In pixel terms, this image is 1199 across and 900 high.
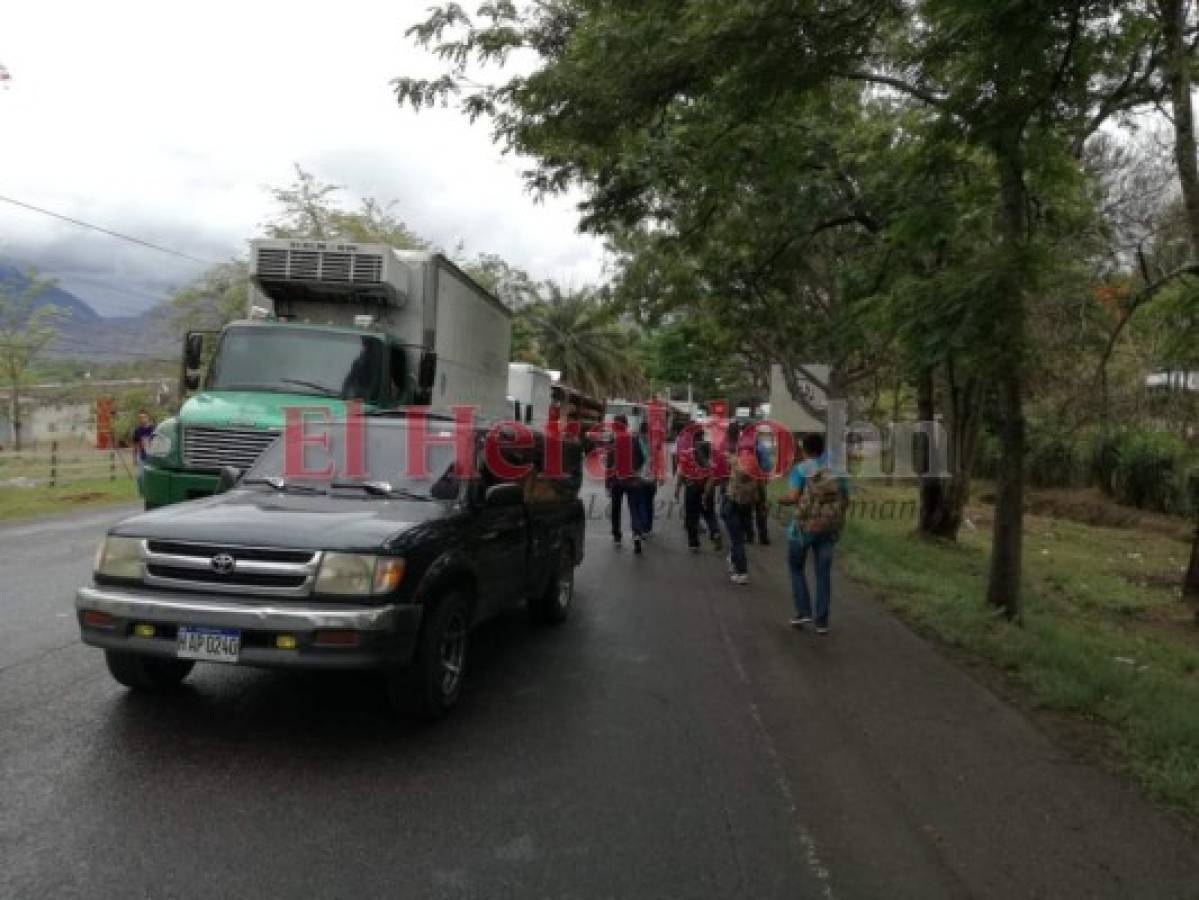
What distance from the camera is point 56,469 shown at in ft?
69.1

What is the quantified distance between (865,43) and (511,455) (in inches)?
169

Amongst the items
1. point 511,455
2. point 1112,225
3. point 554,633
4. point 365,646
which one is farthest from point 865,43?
point 1112,225

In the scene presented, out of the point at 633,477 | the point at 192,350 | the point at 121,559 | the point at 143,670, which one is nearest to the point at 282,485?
the point at 121,559

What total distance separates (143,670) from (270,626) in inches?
49.5

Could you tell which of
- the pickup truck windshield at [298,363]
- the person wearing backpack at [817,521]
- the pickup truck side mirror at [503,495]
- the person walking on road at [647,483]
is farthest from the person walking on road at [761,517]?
the pickup truck side mirror at [503,495]

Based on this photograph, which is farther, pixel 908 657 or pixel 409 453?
pixel 908 657

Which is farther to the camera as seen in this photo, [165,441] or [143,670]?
[165,441]

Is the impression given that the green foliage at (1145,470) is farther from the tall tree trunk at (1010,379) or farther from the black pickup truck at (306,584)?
the black pickup truck at (306,584)

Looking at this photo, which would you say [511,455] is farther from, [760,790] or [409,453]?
[760,790]

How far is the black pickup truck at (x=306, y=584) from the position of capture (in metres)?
4.78

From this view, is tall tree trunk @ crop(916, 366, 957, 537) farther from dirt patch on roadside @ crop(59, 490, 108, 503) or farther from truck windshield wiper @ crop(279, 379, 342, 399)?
dirt patch on roadside @ crop(59, 490, 108, 503)

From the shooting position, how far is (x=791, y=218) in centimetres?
1280

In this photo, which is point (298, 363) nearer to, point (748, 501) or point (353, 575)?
point (748, 501)

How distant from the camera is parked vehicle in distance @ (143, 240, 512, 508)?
995cm
